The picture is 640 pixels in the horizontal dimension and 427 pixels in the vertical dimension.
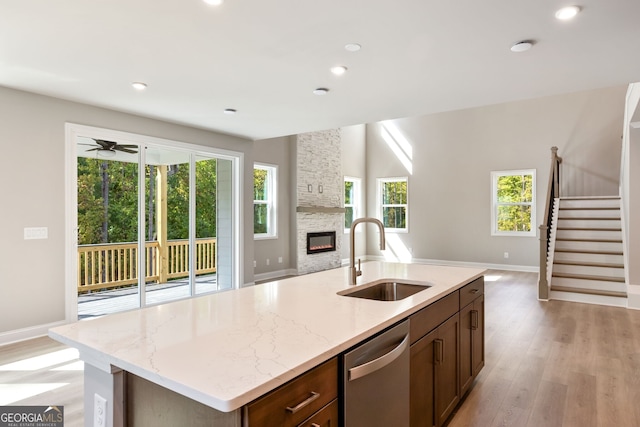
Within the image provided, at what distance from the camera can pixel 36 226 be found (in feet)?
12.8

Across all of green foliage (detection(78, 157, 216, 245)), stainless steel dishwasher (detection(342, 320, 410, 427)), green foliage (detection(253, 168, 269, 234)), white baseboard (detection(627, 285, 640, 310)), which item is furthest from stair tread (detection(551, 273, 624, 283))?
green foliage (detection(78, 157, 216, 245))

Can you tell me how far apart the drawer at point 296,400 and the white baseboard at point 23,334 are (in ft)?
12.3

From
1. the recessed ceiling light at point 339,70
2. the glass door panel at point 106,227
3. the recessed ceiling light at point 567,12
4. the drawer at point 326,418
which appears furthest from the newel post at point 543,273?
the glass door panel at point 106,227

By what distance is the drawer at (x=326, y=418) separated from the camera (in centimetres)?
110

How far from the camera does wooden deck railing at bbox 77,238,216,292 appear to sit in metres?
4.38

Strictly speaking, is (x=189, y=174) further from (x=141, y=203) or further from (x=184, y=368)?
(x=184, y=368)

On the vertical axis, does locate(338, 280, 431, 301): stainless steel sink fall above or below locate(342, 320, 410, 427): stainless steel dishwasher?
above

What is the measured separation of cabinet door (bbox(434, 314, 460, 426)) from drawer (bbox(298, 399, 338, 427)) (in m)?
0.91

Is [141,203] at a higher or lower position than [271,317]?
higher

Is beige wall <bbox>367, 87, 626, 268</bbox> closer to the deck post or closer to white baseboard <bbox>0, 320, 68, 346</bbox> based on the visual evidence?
the deck post

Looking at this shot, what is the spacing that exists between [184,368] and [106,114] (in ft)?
14.4

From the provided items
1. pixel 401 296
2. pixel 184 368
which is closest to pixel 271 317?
pixel 184 368

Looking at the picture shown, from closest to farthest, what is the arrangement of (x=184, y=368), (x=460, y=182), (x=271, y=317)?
(x=184, y=368)
(x=271, y=317)
(x=460, y=182)

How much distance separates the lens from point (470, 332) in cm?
251
